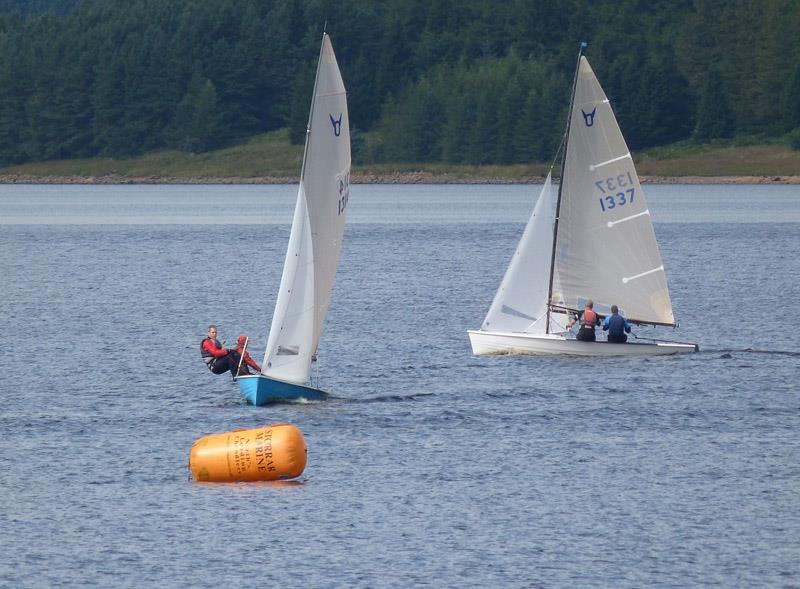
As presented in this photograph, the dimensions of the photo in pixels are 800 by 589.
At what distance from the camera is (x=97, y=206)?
186 metres

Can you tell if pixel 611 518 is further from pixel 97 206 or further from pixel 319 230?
pixel 97 206

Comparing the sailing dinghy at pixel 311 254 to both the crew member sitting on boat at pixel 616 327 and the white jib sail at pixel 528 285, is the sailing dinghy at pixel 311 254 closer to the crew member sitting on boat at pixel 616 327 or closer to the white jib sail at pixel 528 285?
the white jib sail at pixel 528 285

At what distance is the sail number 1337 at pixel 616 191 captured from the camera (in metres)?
56.6

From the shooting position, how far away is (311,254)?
4497cm

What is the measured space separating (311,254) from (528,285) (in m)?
13.4

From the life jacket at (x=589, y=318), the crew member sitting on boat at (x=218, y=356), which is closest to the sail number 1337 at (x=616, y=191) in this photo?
the life jacket at (x=589, y=318)

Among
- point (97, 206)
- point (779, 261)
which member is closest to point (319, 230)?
point (779, 261)

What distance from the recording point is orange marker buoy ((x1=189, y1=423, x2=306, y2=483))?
122ft

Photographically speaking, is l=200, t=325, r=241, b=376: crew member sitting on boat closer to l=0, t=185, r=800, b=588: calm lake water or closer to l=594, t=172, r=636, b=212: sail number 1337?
l=0, t=185, r=800, b=588: calm lake water

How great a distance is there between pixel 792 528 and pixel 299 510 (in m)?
10.7

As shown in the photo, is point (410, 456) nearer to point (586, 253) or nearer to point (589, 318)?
point (589, 318)

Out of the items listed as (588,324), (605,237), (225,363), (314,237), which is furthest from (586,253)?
(225,363)

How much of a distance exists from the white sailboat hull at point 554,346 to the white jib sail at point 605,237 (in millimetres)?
1707

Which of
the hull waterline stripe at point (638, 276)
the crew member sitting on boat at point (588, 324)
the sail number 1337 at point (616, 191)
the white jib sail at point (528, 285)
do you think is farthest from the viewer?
the hull waterline stripe at point (638, 276)
